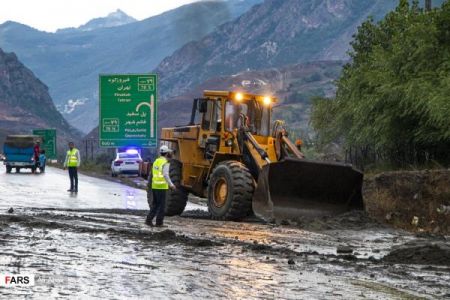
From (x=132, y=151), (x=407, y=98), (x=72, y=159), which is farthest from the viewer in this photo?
(x=132, y=151)

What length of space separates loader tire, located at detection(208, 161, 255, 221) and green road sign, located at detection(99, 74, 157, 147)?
27140 mm

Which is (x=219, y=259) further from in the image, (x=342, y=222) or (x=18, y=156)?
(x=18, y=156)

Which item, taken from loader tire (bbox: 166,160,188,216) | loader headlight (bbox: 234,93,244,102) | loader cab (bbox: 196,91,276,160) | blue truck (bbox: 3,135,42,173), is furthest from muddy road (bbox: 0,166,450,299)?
blue truck (bbox: 3,135,42,173)

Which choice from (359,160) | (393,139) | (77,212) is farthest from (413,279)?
(359,160)

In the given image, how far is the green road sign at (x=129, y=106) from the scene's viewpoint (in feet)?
147

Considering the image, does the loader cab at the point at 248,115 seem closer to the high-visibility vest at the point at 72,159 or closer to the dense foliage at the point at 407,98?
the dense foliage at the point at 407,98

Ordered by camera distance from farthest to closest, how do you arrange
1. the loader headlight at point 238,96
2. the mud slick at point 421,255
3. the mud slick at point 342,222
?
the loader headlight at point 238,96 → the mud slick at point 342,222 → the mud slick at point 421,255

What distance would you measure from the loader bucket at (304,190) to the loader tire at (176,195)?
313 cm

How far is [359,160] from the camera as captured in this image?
36.4 m

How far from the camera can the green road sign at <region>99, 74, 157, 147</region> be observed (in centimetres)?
4484

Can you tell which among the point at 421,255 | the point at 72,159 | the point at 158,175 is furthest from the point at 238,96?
the point at 72,159

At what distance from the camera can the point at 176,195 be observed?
792 inches

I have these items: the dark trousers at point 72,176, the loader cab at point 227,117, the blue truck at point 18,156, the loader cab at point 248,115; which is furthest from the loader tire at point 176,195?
the blue truck at point 18,156

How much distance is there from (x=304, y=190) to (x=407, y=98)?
9.01 m
